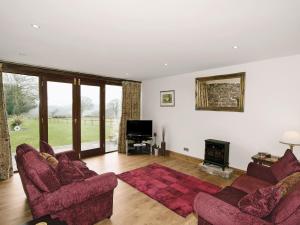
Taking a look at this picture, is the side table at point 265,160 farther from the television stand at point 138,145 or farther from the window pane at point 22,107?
the window pane at point 22,107

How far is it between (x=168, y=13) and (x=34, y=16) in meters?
1.43

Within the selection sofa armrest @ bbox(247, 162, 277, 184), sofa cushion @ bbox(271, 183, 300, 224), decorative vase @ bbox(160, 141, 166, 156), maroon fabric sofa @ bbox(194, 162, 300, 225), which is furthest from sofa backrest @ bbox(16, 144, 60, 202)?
decorative vase @ bbox(160, 141, 166, 156)

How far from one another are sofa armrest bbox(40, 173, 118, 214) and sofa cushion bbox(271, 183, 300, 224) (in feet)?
5.71

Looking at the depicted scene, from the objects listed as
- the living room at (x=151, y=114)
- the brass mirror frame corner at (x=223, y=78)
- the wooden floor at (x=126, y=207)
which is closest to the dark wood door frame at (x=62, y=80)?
the living room at (x=151, y=114)

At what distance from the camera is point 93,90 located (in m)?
5.24

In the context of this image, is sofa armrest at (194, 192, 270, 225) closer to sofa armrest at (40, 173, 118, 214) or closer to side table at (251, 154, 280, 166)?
sofa armrest at (40, 173, 118, 214)

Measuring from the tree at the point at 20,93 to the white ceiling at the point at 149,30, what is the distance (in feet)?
1.97

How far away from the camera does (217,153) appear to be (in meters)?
4.02

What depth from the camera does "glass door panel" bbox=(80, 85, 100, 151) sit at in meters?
5.05

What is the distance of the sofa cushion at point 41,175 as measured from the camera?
185 centimetres

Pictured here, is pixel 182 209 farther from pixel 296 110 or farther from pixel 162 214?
pixel 296 110

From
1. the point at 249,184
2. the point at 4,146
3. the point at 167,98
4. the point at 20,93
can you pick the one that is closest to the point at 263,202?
the point at 249,184

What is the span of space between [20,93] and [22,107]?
32 cm

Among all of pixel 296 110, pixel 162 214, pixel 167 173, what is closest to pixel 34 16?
pixel 162 214
